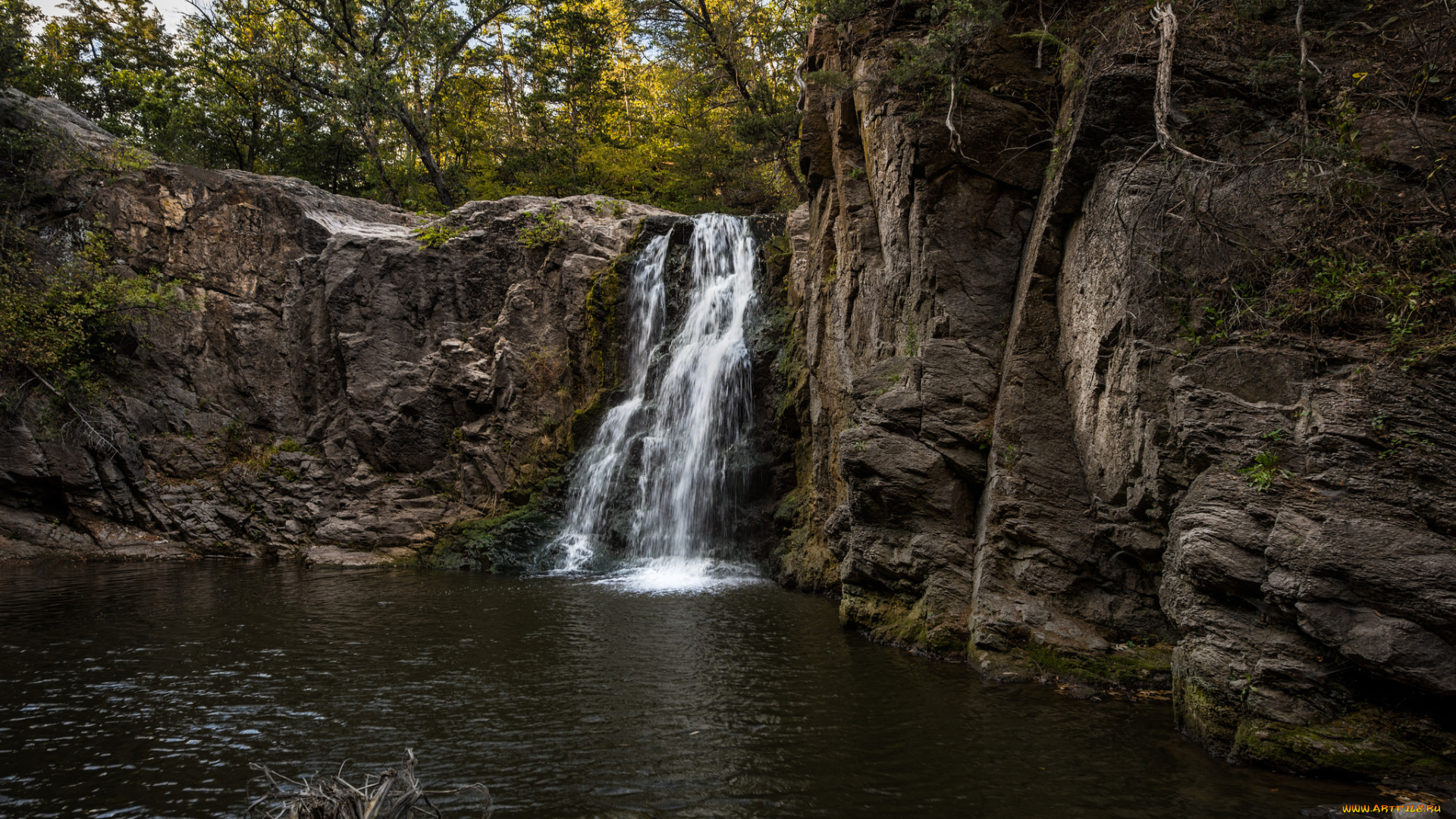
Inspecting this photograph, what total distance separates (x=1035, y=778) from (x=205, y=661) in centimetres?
825

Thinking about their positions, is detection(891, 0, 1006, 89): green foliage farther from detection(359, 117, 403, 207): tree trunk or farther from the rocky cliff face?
detection(359, 117, 403, 207): tree trunk

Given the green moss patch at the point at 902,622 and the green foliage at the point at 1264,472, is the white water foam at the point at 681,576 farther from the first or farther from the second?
the green foliage at the point at 1264,472

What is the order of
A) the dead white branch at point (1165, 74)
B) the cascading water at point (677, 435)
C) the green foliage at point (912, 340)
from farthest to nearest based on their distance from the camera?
the cascading water at point (677, 435) → the green foliage at point (912, 340) → the dead white branch at point (1165, 74)

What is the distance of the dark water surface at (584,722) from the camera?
4637mm

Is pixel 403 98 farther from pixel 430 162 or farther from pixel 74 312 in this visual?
pixel 74 312

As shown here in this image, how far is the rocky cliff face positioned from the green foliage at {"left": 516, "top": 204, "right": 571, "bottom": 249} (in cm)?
959

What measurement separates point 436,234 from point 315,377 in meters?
5.04

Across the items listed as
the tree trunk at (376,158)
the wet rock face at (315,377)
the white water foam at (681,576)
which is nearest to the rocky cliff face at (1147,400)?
the white water foam at (681,576)

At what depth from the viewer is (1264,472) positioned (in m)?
5.41

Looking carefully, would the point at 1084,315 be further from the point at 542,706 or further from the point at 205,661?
the point at 205,661

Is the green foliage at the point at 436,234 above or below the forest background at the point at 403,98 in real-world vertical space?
below

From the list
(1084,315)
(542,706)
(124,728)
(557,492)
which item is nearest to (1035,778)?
(542,706)

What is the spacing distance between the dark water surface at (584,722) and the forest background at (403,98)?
15.4 meters

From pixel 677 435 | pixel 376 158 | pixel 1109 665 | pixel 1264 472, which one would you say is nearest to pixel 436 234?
pixel 376 158
